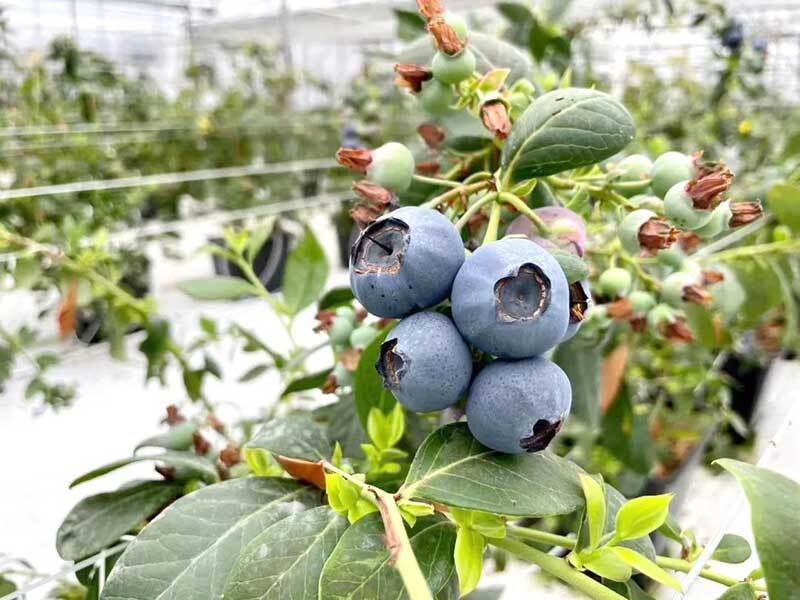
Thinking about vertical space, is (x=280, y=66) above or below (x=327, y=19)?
below

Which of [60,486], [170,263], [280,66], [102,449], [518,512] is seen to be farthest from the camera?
[280,66]

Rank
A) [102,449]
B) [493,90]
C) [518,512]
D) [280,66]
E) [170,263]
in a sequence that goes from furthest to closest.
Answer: [280,66]
[170,263]
[102,449]
[493,90]
[518,512]

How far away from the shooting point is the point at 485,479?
0.85 feet

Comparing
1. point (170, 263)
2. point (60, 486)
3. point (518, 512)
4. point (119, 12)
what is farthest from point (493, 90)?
point (119, 12)

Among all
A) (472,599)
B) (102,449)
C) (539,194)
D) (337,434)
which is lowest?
(102,449)

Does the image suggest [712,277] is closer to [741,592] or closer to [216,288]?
[741,592]

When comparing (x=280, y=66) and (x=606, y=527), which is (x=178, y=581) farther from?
(x=280, y=66)

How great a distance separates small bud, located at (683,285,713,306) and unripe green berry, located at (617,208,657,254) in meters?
0.12

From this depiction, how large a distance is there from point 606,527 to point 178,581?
0.19 metres

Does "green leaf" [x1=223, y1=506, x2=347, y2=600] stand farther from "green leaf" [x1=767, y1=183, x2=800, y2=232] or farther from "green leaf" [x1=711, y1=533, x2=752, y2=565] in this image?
"green leaf" [x1=767, y1=183, x2=800, y2=232]

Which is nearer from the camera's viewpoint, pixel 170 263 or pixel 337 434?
pixel 337 434

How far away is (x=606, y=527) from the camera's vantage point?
30 cm

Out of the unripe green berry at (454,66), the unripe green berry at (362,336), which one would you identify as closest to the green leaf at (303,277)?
the unripe green berry at (362,336)

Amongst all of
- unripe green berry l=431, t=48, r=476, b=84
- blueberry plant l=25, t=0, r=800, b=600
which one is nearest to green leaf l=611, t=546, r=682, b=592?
blueberry plant l=25, t=0, r=800, b=600
